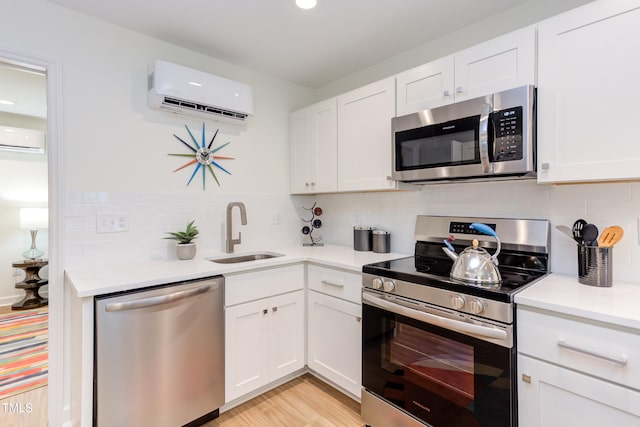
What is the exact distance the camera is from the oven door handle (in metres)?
1.27

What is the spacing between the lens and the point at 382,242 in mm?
2352

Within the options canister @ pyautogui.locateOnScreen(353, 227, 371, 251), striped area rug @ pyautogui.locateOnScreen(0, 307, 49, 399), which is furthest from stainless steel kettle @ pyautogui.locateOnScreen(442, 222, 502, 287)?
striped area rug @ pyautogui.locateOnScreen(0, 307, 49, 399)

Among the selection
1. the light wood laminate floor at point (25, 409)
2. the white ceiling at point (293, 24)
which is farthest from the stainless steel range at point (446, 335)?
the light wood laminate floor at point (25, 409)

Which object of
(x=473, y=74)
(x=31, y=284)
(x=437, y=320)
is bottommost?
(x=31, y=284)

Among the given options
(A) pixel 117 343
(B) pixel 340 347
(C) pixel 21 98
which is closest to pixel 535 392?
(B) pixel 340 347

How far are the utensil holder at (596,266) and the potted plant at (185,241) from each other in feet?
7.15

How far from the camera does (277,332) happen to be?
2.11 meters

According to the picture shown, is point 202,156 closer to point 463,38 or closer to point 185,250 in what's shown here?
point 185,250

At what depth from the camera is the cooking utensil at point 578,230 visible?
1462mm

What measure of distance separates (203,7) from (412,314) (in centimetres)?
203

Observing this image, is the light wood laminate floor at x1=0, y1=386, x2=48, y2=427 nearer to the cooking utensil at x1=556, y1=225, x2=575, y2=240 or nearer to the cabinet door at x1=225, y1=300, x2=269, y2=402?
the cabinet door at x1=225, y1=300, x2=269, y2=402

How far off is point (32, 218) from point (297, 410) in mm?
4111

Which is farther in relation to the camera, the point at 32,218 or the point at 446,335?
the point at 32,218

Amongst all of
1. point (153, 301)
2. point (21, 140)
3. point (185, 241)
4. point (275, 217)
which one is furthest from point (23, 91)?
point (153, 301)
